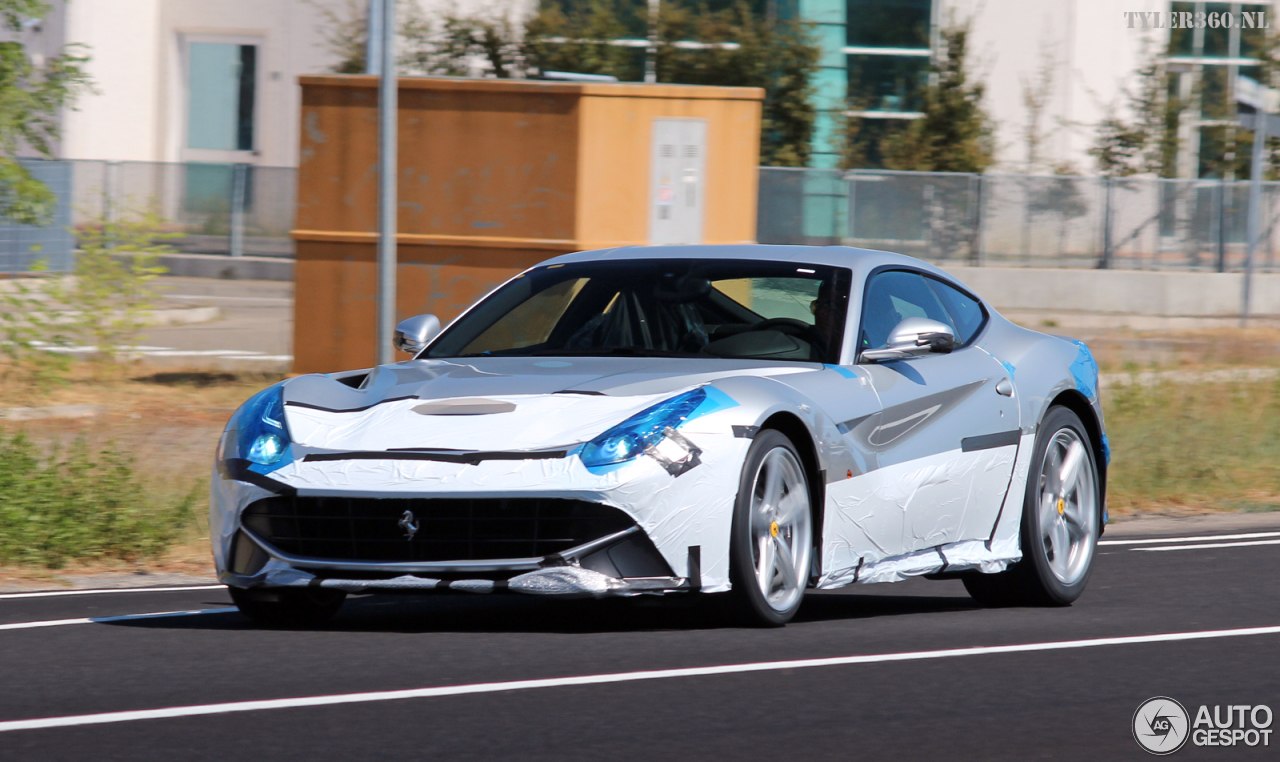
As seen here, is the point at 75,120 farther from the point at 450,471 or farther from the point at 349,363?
the point at 450,471

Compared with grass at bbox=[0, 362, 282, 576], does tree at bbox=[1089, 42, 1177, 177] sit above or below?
above

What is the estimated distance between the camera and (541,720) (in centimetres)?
509

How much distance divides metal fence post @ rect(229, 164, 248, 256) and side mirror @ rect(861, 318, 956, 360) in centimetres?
3006

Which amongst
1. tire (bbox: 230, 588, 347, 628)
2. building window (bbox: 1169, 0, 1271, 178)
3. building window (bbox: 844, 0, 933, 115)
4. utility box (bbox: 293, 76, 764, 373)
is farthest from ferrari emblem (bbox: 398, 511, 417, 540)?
building window (bbox: 1169, 0, 1271, 178)

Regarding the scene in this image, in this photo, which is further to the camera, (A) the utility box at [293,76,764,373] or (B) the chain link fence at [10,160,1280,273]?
(B) the chain link fence at [10,160,1280,273]

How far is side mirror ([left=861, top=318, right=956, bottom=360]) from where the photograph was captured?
7.12 m

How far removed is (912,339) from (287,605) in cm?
244

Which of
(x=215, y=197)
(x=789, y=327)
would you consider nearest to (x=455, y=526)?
(x=789, y=327)

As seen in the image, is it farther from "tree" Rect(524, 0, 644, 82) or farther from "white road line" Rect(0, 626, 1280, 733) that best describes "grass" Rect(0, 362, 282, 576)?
"tree" Rect(524, 0, 644, 82)

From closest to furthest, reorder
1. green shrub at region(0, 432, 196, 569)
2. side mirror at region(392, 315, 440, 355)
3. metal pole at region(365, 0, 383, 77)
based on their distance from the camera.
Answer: side mirror at region(392, 315, 440, 355) < green shrub at region(0, 432, 196, 569) < metal pole at region(365, 0, 383, 77)

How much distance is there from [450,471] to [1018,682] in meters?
1.86

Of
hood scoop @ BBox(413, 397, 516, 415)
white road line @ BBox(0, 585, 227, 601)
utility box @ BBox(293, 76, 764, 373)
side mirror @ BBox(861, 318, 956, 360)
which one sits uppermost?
utility box @ BBox(293, 76, 764, 373)

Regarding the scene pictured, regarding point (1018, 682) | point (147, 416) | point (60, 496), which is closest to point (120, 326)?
point (147, 416)

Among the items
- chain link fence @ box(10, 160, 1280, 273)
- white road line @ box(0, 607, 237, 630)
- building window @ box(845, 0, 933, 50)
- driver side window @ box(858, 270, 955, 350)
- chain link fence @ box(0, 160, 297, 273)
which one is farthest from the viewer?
building window @ box(845, 0, 933, 50)
